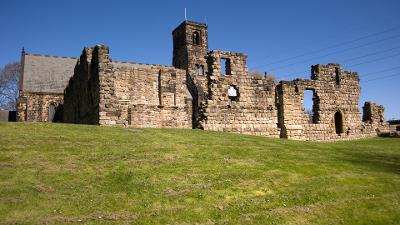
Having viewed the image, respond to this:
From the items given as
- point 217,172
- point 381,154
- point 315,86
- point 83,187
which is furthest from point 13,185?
point 315,86

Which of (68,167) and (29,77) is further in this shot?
(29,77)

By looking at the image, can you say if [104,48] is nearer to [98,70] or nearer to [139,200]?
[98,70]

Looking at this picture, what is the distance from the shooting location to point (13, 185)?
1016cm

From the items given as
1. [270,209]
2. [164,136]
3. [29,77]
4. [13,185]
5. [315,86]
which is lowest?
[270,209]

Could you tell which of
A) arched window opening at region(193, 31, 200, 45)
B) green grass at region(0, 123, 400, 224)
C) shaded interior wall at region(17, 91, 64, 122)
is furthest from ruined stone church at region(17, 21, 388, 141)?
arched window opening at region(193, 31, 200, 45)

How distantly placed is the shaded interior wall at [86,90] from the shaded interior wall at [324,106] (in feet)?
38.5

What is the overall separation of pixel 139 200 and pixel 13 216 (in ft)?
9.19

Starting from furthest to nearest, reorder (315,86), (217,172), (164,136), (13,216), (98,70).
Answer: (315,86), (98,70), (164,136), (217,172), (13,216)

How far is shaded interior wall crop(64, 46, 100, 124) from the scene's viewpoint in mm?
23819

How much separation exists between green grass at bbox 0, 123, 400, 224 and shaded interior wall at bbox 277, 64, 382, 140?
10.3m

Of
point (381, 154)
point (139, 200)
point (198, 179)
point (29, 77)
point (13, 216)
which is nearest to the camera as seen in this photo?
point (13, 216)

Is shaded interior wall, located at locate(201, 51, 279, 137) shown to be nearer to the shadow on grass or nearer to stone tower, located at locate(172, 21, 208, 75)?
the shadow on grass

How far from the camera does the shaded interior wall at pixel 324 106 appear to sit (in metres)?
26.8

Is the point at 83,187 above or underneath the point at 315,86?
underneath
